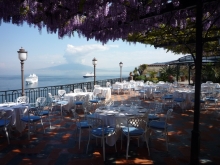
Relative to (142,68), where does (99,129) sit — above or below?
below

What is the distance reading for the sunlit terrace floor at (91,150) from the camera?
317cm

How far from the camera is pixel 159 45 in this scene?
7887 millimetres

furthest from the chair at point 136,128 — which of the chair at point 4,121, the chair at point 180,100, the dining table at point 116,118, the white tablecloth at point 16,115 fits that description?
the chair at point 180,100

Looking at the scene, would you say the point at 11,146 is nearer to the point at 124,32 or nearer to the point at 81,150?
the point at 81,150

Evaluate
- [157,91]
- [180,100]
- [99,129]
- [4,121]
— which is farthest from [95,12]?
[157,91]

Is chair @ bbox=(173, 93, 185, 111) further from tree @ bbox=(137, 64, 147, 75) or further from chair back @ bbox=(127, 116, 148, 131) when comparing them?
tree @ bbox=(137, 64, 147, 75)

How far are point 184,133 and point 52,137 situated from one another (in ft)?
10.3

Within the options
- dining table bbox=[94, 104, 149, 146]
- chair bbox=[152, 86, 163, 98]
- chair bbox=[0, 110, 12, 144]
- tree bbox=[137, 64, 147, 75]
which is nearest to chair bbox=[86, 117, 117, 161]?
dining table bbox=[94, 104, 149, 146]

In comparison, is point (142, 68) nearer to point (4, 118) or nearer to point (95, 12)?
point (95, 12)

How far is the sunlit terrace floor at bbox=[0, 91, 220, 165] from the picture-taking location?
3.17 m

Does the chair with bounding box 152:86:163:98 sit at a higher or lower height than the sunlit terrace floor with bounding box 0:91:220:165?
higher

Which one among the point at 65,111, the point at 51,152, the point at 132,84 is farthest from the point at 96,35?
the point at 132,84

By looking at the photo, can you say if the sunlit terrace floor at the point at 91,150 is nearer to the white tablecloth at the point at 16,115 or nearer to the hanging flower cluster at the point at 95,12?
the white tablecloth at the point at 16,115

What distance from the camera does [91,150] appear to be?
11.8ft
